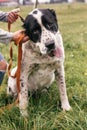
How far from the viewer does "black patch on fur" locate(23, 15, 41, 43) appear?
4723 mm

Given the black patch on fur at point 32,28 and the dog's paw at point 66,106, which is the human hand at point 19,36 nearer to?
the black patch on fur at point 32,28

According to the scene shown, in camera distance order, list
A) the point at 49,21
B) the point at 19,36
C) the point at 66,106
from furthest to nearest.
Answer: the point at 66,106, the point at 19,36, the point at 49,21

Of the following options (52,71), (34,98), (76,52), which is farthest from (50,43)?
(76,52)

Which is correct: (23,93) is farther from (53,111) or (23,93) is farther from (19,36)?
(19,36)

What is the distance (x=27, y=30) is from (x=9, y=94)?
1136mm

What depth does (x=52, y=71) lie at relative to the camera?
17.4ft

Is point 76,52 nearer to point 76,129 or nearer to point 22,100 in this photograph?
point 22,100

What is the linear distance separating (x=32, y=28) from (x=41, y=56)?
413 mm

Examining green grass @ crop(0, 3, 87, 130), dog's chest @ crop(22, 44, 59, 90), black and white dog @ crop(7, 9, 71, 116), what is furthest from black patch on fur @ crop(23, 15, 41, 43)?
green grass @ crop(0, 3, 87, 130)

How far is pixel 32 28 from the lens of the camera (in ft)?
15.6

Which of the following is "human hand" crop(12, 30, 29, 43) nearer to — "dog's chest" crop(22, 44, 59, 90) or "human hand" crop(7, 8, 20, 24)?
"dog's chest" crop(22, 44, 59, 90)

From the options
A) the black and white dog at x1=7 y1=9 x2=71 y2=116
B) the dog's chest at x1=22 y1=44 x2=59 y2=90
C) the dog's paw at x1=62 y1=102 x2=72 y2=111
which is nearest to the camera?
the black and white dog at x1=7 y1=9 x2=71 y2=116

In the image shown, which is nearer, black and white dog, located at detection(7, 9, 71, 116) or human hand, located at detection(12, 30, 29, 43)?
black and white dog, located at detection(7, 9, 71, 116)

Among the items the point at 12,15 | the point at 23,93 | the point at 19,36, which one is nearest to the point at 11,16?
the point at 12,15
